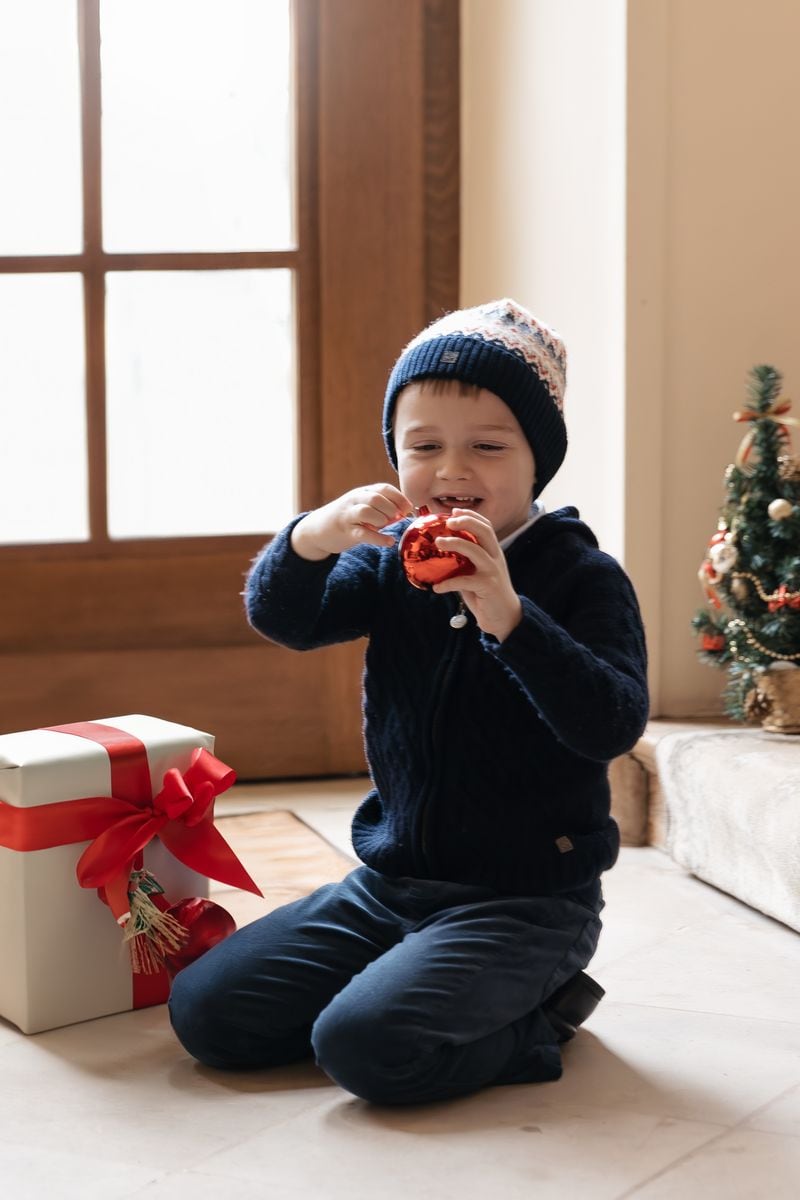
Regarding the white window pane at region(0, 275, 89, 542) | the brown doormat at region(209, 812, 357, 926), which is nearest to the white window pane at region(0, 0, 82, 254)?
the white window pane at region(0, 275, 89, 542)

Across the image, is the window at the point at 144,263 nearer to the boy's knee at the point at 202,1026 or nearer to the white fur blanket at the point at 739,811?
the white fur blanket at the point at 739,811

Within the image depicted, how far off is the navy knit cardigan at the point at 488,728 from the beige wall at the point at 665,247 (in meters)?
0.64

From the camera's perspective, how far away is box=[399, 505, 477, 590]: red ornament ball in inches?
45.8

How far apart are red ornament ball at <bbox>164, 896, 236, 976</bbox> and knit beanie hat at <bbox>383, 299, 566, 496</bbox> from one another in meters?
0.49

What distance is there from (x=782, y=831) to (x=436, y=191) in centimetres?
114

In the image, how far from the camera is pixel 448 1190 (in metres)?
1.03

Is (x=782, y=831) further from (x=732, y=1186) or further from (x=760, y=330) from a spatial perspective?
(x=760, y=330)

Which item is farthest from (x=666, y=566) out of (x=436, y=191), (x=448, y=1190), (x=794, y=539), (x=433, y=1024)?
(x=448, y=1190)

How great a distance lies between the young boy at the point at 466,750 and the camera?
3.91ft

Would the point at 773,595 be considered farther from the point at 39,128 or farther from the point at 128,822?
the point at 39,128

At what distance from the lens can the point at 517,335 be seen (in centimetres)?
131

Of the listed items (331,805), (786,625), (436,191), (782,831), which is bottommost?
(331,805)

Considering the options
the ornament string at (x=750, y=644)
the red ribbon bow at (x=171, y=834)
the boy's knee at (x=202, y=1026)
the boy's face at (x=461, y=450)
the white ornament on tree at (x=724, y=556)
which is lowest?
the boy's knee at (x=202, y=1026)

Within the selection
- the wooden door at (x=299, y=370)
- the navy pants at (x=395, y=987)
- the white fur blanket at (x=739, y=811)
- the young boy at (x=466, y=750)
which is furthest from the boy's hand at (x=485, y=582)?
the wooden door at (x=299, y=370)
